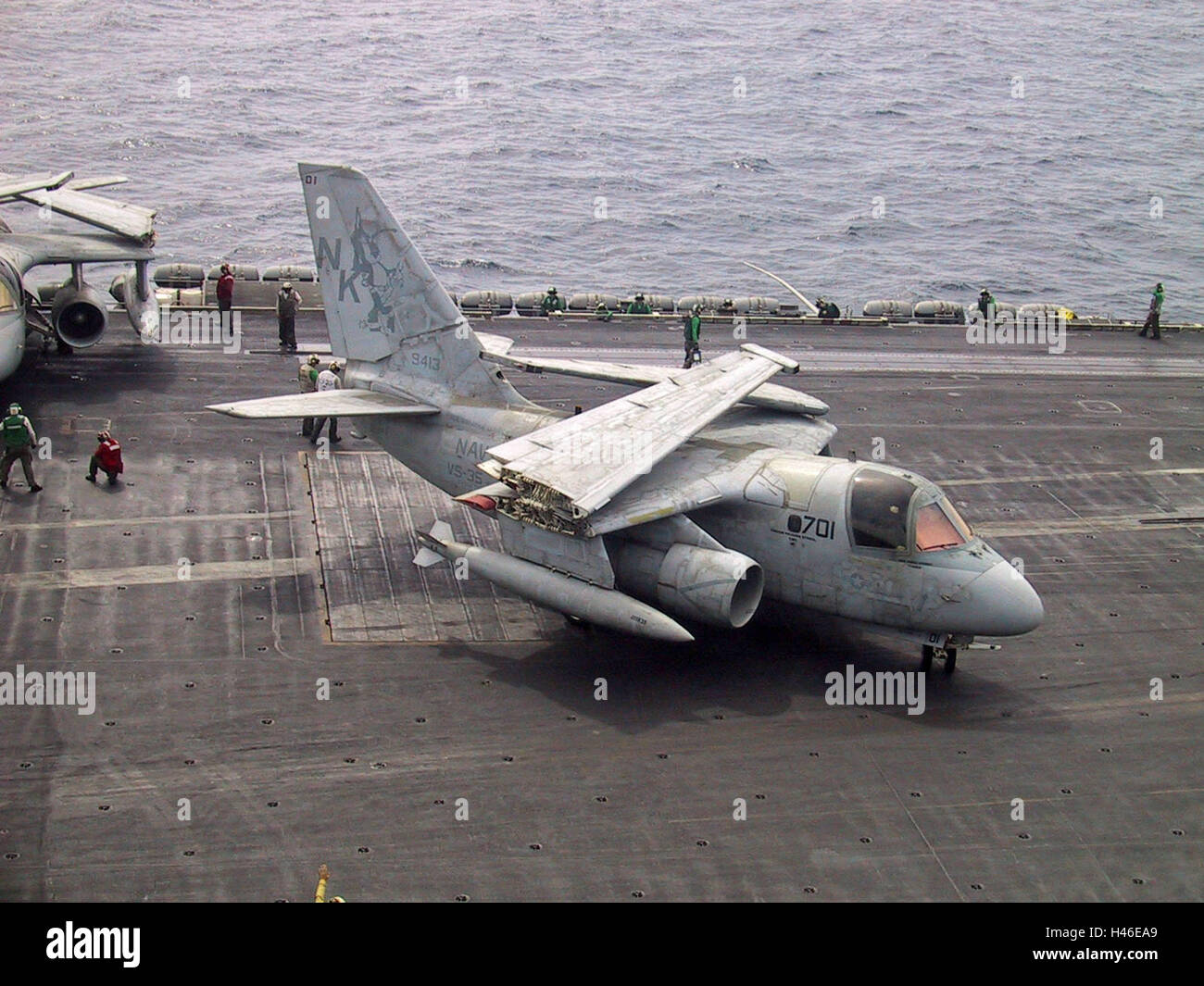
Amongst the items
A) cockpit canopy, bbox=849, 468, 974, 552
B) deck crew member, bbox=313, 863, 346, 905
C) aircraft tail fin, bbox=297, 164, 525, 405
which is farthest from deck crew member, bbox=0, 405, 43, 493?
cockpit canopy, bbox=849, 468, 974, 552

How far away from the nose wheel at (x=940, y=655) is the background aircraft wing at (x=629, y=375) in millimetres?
7491

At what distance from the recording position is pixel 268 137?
107m

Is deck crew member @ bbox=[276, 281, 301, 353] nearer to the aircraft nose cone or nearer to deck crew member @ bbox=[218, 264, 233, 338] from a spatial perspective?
deck crew member @ bbox=[218, 264, 233, 338]

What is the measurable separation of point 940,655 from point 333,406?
14.1 m

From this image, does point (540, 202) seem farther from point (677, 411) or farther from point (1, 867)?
point (1, 867)

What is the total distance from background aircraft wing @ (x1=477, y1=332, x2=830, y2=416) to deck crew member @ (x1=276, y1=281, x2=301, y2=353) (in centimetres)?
1140

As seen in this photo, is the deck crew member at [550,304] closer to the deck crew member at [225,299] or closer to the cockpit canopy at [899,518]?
the deck crew member at [225,299]

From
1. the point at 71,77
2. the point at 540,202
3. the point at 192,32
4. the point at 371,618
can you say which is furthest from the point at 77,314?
the point at 192,32

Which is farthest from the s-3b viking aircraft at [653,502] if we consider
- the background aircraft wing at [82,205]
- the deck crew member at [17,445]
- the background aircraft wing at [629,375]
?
the background aircraft wing at [82,205]

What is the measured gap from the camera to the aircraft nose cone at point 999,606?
88.7 ft

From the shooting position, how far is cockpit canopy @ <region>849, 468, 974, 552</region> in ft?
90.4

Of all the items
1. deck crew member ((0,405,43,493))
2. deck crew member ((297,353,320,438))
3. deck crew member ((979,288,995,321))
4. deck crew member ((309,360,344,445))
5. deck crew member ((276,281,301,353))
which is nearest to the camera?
deck crew member ((0,405,43,493))

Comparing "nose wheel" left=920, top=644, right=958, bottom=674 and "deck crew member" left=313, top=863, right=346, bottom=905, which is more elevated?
"nose wheel" left=920, top=644, right=958, bottom=674
